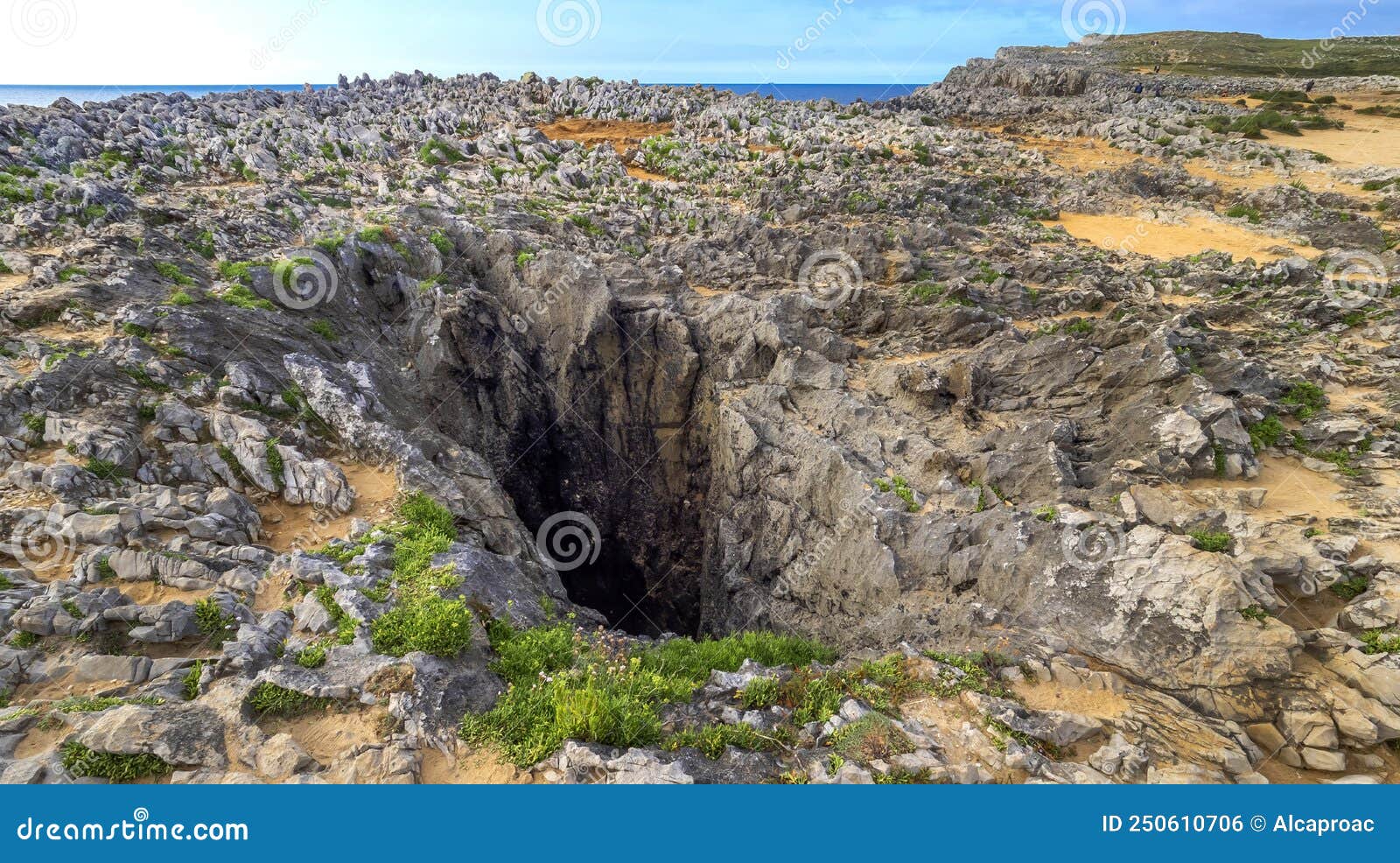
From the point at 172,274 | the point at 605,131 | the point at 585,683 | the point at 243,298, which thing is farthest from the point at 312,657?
the point at 605,131

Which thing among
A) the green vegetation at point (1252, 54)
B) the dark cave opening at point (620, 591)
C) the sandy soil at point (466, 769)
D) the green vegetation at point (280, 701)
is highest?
the green vegetation at point (1252, 54)

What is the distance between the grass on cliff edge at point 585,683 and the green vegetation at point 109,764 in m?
2.79

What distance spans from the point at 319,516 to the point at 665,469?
11.2 meters

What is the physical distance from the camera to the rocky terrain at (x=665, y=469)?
7.24 m

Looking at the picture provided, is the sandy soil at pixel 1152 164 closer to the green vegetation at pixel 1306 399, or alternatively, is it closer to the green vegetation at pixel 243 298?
the green vegetation at pixel 1306 399

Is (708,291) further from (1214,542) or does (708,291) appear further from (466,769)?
(466,769)

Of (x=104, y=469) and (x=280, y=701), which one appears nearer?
(x=280, y=701)

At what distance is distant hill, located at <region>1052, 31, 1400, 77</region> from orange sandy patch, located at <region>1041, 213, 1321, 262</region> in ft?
211

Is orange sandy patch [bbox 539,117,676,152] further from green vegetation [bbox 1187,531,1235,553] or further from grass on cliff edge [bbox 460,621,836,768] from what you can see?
green vegetation [bbox 1187,531,1235,553]

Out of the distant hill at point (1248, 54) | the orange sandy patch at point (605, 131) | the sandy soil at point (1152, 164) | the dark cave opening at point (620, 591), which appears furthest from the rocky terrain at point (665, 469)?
the distant hill at point (1248, 54)

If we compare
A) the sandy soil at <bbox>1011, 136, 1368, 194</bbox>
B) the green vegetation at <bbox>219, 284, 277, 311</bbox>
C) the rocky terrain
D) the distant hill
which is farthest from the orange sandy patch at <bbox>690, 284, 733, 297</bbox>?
the distant hill

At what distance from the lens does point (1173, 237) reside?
27.4 metres
